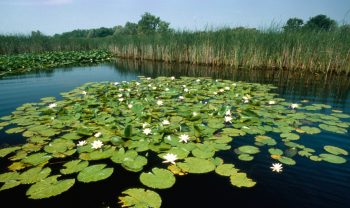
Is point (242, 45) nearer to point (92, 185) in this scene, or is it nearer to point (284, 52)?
point (284, 52)

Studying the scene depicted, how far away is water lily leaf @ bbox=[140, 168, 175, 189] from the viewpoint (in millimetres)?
1446

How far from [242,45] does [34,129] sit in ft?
25.2

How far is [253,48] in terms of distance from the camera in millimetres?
7637

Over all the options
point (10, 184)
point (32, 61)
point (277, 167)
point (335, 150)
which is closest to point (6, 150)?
point (10, 184)

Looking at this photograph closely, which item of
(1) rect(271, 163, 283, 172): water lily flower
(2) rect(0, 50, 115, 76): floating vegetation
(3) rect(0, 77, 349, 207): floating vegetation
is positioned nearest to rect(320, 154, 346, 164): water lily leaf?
(3) rect(0, 77, 349, 207): floating vegetation

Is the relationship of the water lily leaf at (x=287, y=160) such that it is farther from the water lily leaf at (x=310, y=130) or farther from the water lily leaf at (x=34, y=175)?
the water lily leaf at (x=34, y=175)

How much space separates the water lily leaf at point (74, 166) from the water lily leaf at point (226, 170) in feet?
4.06

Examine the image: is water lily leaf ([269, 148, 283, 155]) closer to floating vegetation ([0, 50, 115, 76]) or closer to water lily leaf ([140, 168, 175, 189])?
water lily leaf ([140, 168, 175, 189])

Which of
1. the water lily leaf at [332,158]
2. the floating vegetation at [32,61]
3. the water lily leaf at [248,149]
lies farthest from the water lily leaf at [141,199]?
the floating vegetation at [32,61]

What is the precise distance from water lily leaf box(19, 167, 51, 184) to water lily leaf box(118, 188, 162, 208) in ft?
2.54

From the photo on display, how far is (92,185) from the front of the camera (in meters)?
1.49

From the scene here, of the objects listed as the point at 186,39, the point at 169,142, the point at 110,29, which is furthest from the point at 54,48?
the point at 110,29

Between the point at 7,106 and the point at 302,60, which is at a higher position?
the point at 302,60

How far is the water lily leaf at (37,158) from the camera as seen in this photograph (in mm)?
1736
